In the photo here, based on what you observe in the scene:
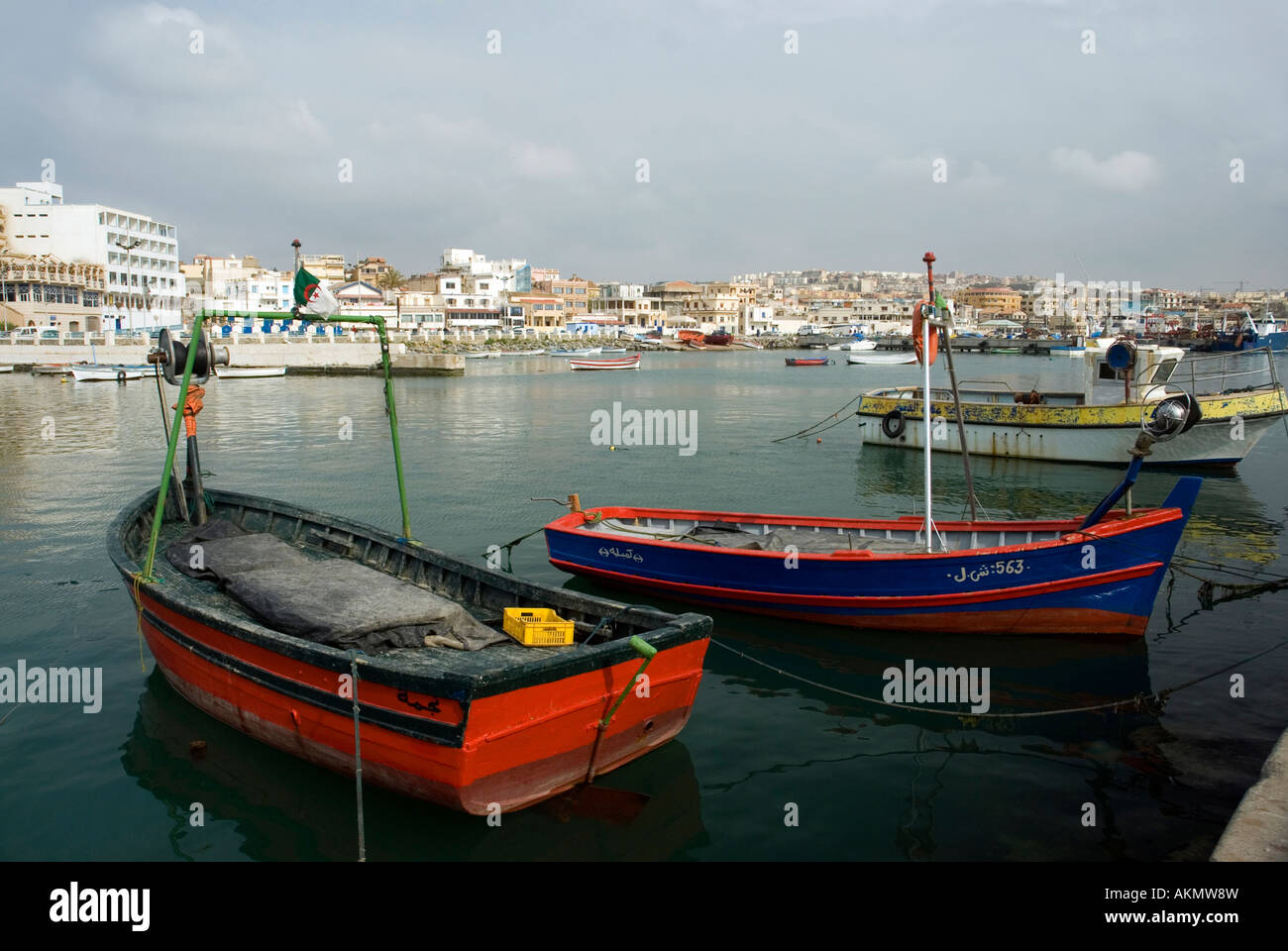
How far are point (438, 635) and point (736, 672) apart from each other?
14.5ft

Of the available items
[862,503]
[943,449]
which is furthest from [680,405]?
[862,503]

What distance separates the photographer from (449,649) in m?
8.57

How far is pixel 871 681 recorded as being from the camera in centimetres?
1117

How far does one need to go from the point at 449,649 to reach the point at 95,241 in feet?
355

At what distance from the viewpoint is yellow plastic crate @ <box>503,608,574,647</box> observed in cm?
864

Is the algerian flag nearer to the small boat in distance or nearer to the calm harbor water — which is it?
the calm harbor water

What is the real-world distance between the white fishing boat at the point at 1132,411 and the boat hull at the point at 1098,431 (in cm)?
3

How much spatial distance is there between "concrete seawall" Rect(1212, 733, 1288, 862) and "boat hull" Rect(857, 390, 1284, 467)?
56.8ft

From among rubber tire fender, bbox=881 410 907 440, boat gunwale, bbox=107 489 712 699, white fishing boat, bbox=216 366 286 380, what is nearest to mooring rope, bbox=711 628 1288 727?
boat gunwale, bbox=107 489 712 699

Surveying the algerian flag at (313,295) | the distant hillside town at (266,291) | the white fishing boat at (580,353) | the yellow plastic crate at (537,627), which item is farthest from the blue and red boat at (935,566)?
the white fishing boat at (580,353)

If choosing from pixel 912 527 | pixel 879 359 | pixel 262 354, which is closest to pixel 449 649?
pixel 912 527

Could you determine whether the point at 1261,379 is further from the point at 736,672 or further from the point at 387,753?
the point at 387,753

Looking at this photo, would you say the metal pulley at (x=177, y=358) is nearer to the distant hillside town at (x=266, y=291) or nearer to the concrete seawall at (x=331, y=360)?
the distant hillside town at (x=266, y=291)

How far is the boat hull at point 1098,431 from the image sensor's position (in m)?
24.7
